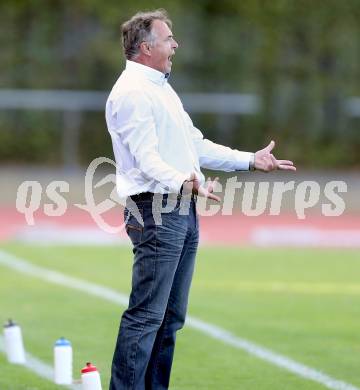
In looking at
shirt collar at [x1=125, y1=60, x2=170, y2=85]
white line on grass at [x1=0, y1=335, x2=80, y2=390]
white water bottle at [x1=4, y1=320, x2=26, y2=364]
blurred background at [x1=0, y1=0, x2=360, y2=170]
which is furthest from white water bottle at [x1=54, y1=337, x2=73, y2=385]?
blurred background at [x1=0, y1=0, x2=360, y2=170]

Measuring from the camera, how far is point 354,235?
23938 mm

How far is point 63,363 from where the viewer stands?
330 inches

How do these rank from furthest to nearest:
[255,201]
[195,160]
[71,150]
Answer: [71,150] → [255,201] → [195,160]

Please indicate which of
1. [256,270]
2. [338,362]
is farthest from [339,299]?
[338,362]

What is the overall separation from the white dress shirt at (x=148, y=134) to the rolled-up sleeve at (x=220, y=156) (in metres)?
0.27

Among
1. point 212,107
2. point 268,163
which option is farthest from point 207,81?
point 268,163

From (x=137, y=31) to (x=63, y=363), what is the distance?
252 centimetres

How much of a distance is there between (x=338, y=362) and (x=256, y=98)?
2454cm

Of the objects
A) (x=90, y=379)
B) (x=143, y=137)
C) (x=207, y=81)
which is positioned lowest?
(x=90, y=379)

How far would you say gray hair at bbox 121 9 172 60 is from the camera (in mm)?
6973

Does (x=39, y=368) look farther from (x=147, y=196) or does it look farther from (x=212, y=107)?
(x=212, y=107)

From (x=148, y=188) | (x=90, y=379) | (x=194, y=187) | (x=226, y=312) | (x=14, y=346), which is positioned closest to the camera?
(x=194, y=187)

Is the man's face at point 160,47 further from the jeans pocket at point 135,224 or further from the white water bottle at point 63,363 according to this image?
the white water bottle at point 63,363

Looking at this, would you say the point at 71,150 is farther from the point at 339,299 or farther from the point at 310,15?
the point at 339,299
